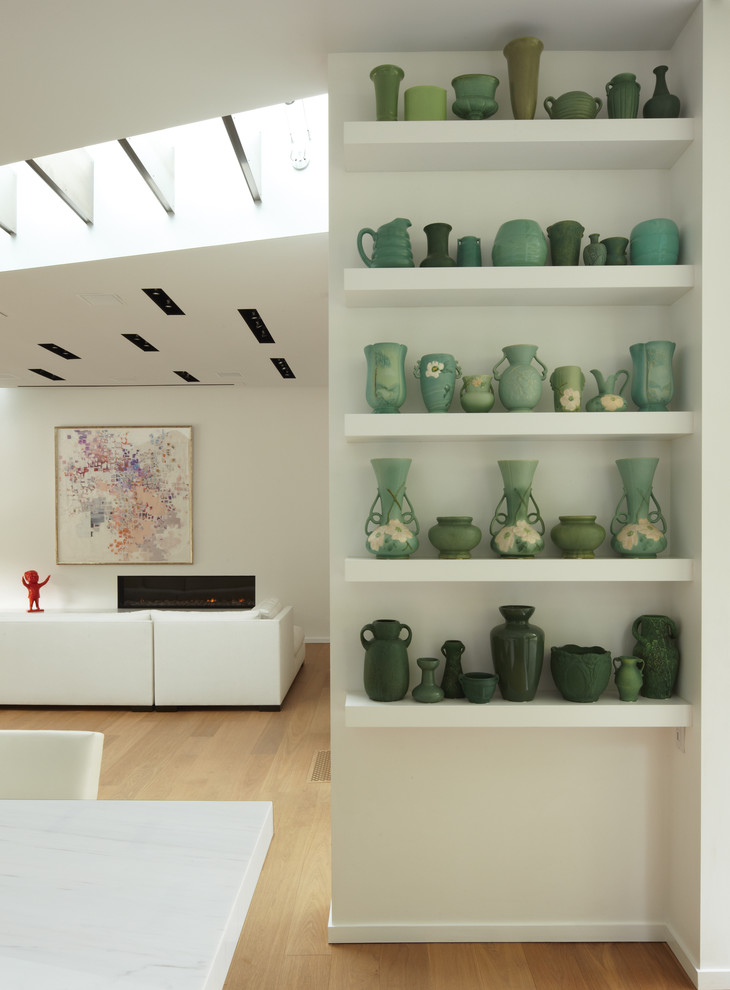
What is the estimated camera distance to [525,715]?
215 centimetres

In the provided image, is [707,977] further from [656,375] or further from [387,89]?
[387,89]

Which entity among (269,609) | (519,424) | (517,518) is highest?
(519,424)

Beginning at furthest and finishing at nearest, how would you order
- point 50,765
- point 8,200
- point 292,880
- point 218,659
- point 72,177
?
1. point 218,659
2. point 8,200
3. point 72,177
4. point 292,880
5. point 50,765

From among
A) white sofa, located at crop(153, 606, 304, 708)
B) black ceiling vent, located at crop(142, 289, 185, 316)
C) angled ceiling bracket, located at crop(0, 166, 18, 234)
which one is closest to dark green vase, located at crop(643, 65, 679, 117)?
black ceiling vent, located at crop(142, 289, 185, 316)

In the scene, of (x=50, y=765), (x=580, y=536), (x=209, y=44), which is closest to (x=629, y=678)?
(x=580, y=536)

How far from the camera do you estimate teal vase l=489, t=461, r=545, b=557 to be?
2.21 meters

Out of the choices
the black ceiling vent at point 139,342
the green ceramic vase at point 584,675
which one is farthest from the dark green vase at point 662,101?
the black ceiling vent at point 139,342

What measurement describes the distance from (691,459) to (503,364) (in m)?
0.64

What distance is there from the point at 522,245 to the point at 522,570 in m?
0.97

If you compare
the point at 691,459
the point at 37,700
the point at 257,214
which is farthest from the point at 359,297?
the point at 37,700

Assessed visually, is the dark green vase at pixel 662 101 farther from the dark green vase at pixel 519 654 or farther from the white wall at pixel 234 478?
the white wall at pixel 234 478

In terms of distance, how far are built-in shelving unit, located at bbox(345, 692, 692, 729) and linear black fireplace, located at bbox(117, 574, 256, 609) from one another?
5.45 m

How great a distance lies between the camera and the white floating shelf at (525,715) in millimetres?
2145

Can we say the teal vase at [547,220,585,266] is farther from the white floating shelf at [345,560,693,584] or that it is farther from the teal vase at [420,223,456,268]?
the white floating shelf at [345,560,693,584]
